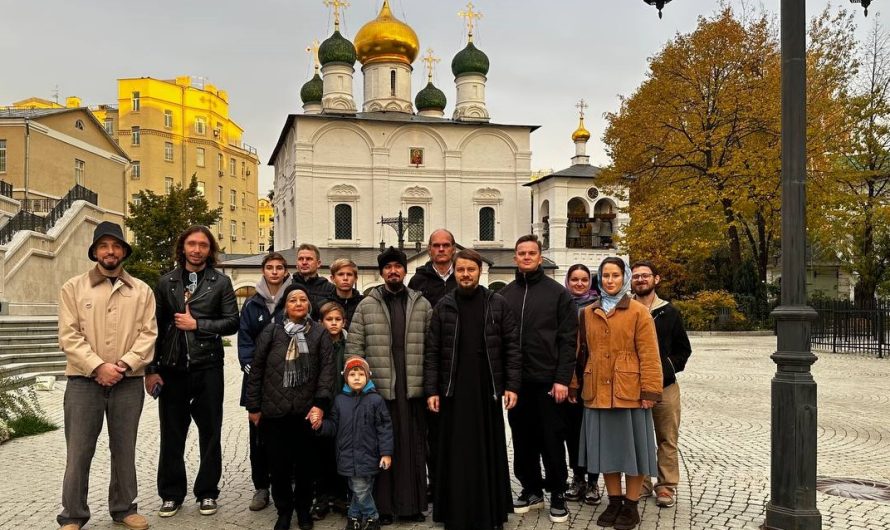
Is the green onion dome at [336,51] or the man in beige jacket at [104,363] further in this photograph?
the green onion dome at [336,51]

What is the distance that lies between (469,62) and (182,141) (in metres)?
32.3

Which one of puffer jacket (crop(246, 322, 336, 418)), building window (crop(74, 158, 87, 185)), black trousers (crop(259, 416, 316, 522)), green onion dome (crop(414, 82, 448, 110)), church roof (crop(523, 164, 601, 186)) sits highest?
green onion dome (crop(414, 82, 448, 110))

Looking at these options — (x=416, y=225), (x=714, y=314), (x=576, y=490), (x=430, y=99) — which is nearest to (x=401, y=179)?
(x=416, y=225)

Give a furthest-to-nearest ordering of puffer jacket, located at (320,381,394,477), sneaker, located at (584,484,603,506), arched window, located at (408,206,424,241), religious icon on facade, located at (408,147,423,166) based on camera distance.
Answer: religious icon on facade, located at (408,147,423,166) → arched window, located at (408,206,424,241) → sneaker, located at (584,484,603,506) → puffer jacket, located at (320,381,394,477)

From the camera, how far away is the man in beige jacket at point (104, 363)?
5129 mm

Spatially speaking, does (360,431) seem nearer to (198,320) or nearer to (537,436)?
(537,436)

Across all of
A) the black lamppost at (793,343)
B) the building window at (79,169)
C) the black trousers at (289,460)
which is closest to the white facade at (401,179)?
the building window at (79,169)

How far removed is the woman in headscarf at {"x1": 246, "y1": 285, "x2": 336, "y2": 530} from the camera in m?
5.33

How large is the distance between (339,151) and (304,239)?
5607 mm

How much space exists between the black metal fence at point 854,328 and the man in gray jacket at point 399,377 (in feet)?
57.0

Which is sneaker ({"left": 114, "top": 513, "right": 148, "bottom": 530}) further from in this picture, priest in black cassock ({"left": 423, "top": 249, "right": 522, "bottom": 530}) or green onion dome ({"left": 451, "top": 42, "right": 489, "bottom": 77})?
green onion dome ({"left": 451, "top": 42, "right": 489, "bottom": 77})

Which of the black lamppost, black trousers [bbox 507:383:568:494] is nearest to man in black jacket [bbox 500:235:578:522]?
black trousers [bbox 507:383:568:494]

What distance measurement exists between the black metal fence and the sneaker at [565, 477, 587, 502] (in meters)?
16.1

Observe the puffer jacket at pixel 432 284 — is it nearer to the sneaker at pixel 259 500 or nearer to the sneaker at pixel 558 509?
the sneaker at pixel 558 509
